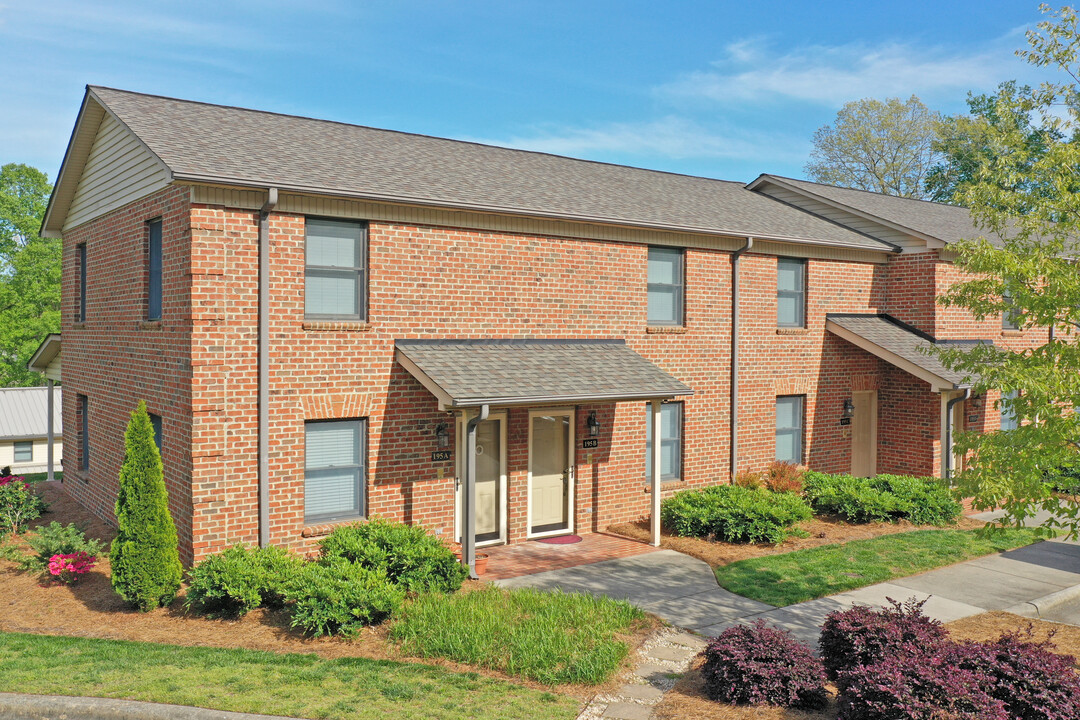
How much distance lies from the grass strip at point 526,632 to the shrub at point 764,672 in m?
1.20

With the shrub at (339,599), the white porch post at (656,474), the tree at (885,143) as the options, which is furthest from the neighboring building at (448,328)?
the tree at (885,143)

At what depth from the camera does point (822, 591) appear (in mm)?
11617

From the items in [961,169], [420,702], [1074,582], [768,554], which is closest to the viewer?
→ [420,702]

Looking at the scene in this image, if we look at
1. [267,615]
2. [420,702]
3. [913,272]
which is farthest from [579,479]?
[913,272]

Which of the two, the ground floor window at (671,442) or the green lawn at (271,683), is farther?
the ground floor window at (671,442)

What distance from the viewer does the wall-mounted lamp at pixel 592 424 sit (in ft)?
48.8

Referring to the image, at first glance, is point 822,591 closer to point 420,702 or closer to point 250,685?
point 420,702

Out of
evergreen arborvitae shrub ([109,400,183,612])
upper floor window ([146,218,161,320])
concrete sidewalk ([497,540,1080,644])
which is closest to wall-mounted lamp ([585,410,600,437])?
concrete sidewalk ([497,540,1080,644])

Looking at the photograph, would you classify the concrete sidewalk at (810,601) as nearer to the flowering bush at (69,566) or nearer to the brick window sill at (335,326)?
the brick window sill at (335,326)

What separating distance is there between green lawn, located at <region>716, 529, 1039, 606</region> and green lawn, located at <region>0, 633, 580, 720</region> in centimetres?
494

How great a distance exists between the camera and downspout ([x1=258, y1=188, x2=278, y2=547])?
11.7 metres

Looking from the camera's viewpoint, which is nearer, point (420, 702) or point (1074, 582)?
point (420, 702)

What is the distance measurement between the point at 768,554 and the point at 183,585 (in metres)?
9.13

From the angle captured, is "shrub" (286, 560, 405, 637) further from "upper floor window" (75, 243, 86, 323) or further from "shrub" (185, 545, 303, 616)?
"upper floor window" (75, 243, 86, 323)
